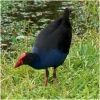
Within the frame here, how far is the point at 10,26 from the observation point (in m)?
7.96

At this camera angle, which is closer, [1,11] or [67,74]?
[67,74]

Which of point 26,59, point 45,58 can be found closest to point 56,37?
point 45,58

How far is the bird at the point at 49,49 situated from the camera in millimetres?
4141

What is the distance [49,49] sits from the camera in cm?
421

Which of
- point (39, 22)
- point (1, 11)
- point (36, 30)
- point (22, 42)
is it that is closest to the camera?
point (22, 42)

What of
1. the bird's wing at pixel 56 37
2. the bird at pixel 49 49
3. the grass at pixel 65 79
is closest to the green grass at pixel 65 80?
the grass at pixel 65 79

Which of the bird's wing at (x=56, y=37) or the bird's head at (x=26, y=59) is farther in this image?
the bird's wing at (x=56, y=37)

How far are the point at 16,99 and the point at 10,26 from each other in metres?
4.10

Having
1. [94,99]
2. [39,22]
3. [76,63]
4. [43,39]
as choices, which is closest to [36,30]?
[39,22]

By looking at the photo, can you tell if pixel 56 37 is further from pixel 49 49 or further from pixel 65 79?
pixel 65 79

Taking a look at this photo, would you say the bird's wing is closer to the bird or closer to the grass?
the bird

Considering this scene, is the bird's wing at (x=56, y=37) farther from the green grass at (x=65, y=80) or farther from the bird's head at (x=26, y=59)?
the green grass at (x=65, y=80)

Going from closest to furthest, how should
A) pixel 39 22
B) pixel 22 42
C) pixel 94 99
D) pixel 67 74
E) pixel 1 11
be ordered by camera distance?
pixel 94 99
pixel 67 74
pixel 22 42
pixel 39 22
pixel 1 11

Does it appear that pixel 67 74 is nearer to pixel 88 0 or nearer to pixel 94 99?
pixel 94 99
